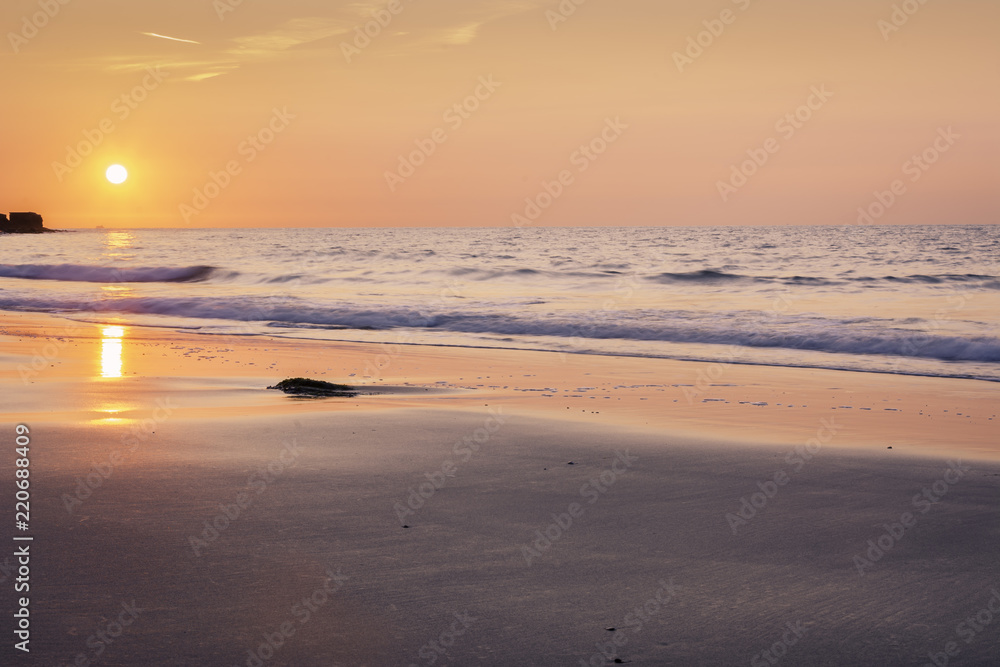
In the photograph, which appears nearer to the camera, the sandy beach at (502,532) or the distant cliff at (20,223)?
the sandy beach at (502,532)

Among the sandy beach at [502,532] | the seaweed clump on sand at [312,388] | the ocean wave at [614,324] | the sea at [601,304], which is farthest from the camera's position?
the sea at [601,304]

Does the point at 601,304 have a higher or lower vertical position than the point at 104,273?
lower

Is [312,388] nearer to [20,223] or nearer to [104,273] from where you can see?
[104,273]

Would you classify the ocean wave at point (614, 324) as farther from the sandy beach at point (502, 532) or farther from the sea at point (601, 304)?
the sandy beach at point (502, 532)

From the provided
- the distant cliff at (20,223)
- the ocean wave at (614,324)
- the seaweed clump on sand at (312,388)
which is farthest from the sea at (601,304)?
the distant cliff at (20,223)

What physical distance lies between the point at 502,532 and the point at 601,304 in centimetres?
2065

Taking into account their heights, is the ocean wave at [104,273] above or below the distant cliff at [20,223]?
below

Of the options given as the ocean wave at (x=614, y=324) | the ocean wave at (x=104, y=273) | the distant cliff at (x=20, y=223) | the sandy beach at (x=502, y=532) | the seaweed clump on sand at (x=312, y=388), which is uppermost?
the distant cliff at (x=20, y=223)

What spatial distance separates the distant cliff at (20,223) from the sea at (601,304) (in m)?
116

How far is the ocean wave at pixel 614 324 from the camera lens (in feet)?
50.8

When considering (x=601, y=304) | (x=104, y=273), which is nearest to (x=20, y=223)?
(x=104, y=273)

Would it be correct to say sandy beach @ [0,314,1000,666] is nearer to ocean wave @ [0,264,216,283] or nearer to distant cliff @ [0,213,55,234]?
ocean wave @ [0,264,216,283]

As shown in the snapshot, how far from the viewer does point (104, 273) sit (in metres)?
44.4

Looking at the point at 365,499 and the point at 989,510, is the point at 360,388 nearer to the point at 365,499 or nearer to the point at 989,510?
the point at 365,499
